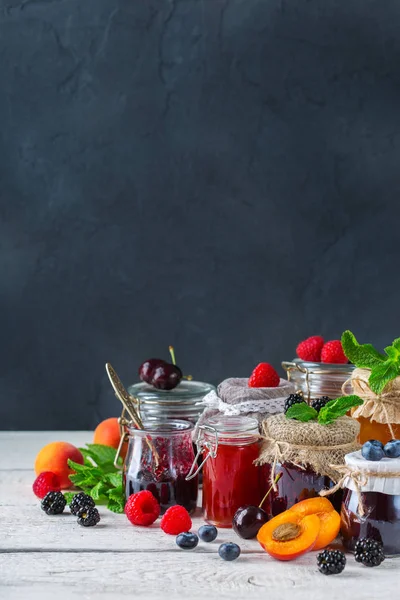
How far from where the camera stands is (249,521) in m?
1.43

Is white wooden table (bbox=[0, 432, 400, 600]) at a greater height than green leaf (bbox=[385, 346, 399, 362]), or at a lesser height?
lesser

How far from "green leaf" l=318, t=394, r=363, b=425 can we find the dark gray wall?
41.7 inches

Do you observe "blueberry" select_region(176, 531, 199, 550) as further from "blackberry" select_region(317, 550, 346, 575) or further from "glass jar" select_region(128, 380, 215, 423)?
"glass jar" select_region(128, 380, 215, 423)

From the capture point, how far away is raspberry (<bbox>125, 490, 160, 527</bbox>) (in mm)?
1515

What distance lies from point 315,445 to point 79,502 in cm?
47

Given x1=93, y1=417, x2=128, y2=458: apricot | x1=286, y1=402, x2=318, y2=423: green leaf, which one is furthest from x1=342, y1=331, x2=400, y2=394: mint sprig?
x1=93, y1=417, x2=128, y2=458: apricot

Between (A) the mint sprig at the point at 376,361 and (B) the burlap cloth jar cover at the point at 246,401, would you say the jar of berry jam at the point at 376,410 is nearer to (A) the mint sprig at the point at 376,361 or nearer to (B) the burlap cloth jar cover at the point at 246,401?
(A) the mint sprig at the point at 376,361

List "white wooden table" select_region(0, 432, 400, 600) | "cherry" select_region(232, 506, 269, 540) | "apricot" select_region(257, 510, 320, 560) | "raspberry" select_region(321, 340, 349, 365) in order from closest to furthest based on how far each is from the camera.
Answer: "white wooden table" select_region(0, 432, 400, 600) → "apricot" select_region(257, 510, 320, 560) → "cherry" select_region(232, 506, 269, 540) → "raspberry" select_region(321, 340, 349, 365)

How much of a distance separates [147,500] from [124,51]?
4.81 feet

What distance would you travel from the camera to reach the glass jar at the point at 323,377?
1.76 meters

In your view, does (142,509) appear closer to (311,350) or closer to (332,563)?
(332,563)

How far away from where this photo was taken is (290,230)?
2.49 metres

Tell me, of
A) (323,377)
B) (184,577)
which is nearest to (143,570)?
(184,577)

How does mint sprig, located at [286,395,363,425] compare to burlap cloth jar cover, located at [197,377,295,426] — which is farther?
burlap cloth jar cover, located at [197,377,295,426]
